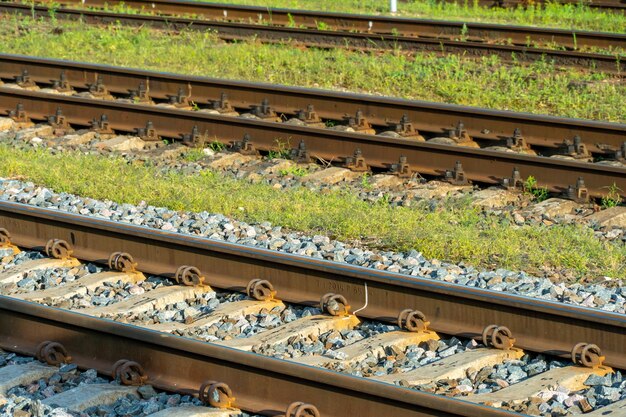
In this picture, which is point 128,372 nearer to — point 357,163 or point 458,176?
point 458,176

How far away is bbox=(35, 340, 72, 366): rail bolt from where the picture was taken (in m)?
6.11

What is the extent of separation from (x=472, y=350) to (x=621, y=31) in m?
11.8

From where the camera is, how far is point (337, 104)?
11820mm

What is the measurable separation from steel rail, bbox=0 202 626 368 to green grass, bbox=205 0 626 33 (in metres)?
11.2

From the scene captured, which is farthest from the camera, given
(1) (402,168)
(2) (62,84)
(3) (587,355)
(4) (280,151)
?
(2) (62,84)

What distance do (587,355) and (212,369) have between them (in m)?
1.88

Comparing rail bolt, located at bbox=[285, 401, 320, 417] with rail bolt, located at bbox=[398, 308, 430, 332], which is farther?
rail bolt, located at bbox=[398, 308, 430, 332]

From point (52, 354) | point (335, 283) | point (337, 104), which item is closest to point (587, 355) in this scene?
point (335, 283)

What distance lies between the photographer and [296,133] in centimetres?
1097

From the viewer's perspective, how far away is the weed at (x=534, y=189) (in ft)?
31.3

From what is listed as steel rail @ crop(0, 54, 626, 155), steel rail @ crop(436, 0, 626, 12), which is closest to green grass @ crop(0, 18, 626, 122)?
steel rail @ crop(0, 54, 626, 155)

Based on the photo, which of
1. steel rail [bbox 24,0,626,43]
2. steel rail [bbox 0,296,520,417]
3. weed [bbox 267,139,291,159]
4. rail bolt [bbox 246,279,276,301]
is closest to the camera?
steel rail [bbox 0,296,520,417]

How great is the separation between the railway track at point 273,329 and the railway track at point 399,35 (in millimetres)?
7861

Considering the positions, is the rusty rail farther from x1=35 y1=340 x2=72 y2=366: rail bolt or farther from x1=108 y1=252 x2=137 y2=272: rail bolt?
x1=35 y1=340 x2=72 y2=366: rail bolt
